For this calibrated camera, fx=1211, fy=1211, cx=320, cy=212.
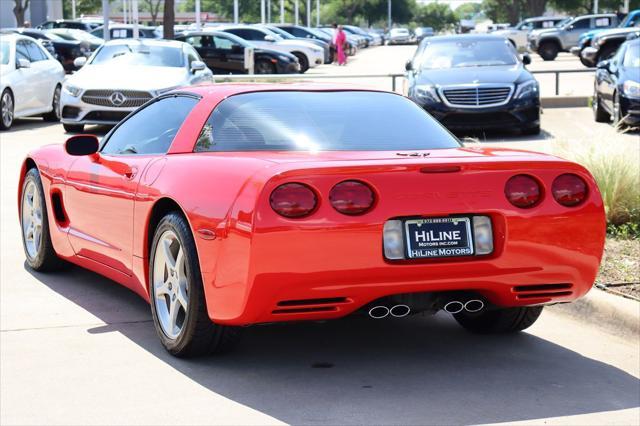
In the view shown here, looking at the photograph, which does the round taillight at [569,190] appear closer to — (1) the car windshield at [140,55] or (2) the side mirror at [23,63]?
(1) the car windshield at [140,55]

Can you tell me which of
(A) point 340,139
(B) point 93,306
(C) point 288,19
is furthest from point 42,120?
(C) point 288,19

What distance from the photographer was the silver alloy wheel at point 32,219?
309 inches

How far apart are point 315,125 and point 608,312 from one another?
207 centimetres

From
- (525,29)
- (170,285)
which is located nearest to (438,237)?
(170,285)

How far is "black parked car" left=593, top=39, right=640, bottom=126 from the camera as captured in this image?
17.8 metres

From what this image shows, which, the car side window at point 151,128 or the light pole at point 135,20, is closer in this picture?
the car side window at point 151,128

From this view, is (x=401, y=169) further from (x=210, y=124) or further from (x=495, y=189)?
(x=210, y=124)

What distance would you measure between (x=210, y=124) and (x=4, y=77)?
14.4 metres

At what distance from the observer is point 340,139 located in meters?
5.86

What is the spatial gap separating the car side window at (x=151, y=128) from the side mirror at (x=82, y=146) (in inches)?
3.7

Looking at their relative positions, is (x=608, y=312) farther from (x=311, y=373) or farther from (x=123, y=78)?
(x=123, y=78)

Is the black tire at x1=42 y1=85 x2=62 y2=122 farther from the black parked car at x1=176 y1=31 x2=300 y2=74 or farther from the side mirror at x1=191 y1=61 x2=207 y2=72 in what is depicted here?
the black parked car at x1=176 y1=31 x2=300 y2=74

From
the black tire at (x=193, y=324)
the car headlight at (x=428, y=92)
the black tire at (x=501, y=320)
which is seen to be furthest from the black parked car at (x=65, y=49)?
the black tire at (x=193, y=324)

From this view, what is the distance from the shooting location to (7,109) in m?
19.6
